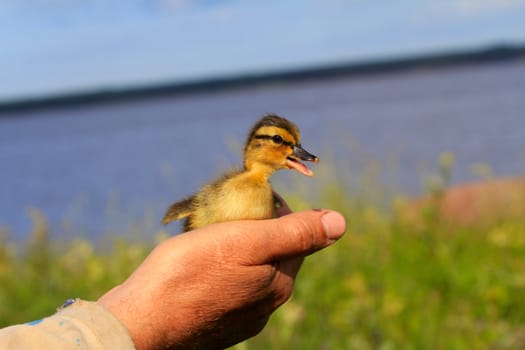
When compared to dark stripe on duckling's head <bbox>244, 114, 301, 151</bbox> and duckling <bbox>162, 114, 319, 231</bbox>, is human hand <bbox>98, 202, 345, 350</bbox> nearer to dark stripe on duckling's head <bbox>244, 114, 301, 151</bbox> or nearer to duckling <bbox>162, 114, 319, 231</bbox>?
duckling <bbox>162, 114, 319, 231</bbox>

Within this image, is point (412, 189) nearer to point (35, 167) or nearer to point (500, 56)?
point (35, 167)

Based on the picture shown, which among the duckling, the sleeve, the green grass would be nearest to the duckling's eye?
the duckling

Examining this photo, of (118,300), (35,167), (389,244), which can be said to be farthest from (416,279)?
(35,167)

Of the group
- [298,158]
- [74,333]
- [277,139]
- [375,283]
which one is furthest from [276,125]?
[375,283]

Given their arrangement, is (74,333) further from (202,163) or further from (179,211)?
(202,163)

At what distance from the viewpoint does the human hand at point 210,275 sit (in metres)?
2.91

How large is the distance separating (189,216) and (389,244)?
15.6 ft

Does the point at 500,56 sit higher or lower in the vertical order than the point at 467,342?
higher

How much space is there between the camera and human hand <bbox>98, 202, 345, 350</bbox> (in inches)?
114

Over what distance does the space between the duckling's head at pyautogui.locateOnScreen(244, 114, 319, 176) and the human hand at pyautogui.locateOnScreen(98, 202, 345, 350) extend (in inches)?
10.2

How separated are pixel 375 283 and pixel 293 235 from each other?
3871 mm

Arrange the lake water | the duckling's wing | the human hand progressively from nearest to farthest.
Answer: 1. the human hand
2. the duckling's wing
3. the lake water

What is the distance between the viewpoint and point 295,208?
584cm

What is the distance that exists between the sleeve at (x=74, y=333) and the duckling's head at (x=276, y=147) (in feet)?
3.21
